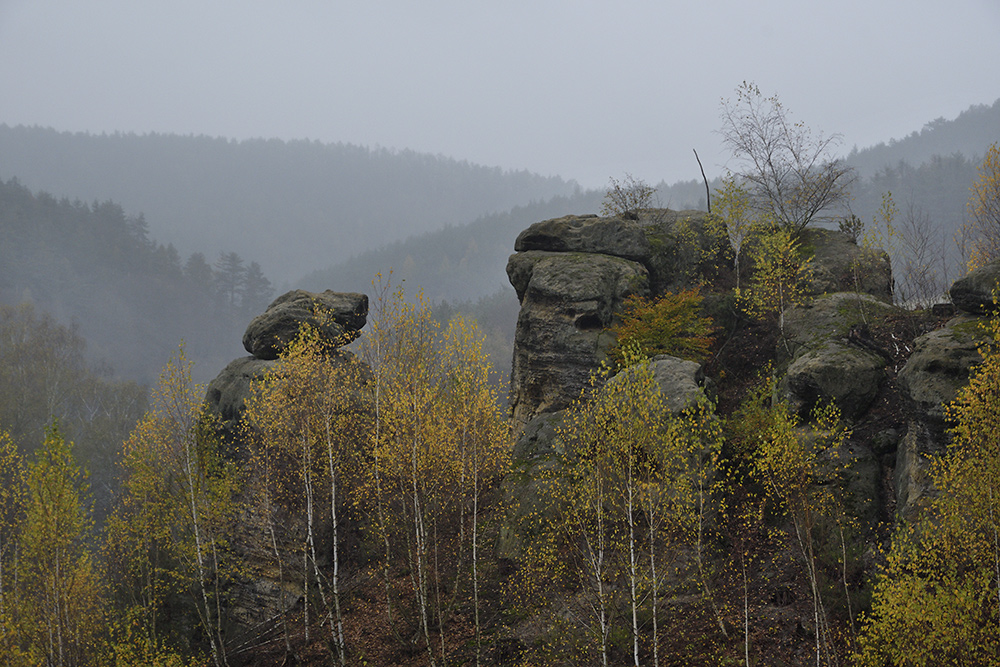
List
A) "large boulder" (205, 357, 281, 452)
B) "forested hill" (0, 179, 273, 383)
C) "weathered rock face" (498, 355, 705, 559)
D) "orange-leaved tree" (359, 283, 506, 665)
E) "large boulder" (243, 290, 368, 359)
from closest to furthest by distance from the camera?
"weathered rock face" (498, 355, 705, 559), "orange-leaved tree" (359, 283, 506, 665), "large boulder" (205, 357, 281, 452), "large boulder" (243, 290, 368, 359), "forested hill" (0, 179, 273, 383)

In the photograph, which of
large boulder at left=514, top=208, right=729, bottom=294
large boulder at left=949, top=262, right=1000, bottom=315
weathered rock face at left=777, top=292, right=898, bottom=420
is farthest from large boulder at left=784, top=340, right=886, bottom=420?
large boulder at left=514, top=208, right=729, bottom=294

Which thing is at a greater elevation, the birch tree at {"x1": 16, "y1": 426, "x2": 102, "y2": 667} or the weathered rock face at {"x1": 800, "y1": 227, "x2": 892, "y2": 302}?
the weathered rock face at {"x1": 800, "y1": 227, "x2": 892, "y2": 302}

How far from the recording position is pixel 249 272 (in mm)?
118375

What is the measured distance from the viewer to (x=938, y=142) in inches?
5413

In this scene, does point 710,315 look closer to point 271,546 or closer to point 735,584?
point 735,584

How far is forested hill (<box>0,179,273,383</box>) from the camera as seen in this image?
9825 centimetres

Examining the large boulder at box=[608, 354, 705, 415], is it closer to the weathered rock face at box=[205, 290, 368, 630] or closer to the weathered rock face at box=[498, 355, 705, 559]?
the weathered rock face at box=[498, 355, 705, 559]

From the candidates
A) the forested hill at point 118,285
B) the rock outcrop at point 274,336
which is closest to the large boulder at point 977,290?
the rock outcrop at point 274,336

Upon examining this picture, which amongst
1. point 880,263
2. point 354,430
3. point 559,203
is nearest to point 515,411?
point 354,430

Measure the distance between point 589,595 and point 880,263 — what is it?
19.3 m

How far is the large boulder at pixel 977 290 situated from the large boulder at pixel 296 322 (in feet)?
74.6

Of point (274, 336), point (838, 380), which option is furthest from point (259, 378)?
point (838, 380)

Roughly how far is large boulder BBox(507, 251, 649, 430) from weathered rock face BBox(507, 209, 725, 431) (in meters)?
0.04

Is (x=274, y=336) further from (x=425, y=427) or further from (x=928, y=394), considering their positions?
(x=928, y=394)
